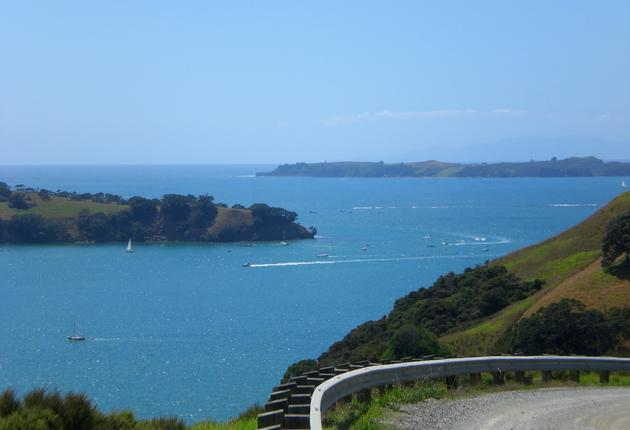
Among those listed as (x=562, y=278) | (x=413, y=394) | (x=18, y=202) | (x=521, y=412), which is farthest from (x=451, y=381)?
(x=18, y=202)

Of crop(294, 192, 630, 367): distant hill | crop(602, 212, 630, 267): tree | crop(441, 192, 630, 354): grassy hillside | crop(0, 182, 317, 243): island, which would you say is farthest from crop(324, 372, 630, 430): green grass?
crop(0, 182, 317, 243): island

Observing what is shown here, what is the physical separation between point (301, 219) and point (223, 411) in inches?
4752

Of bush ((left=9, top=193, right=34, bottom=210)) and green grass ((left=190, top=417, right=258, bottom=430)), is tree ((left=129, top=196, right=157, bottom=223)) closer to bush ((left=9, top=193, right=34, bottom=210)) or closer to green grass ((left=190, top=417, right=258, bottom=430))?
bush ((left=9, top=193, right=34, bottom=210))

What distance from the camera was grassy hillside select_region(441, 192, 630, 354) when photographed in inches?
1073

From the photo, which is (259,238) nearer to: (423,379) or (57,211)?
(57,211)

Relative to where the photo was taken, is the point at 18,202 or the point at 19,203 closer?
the point at 19,203

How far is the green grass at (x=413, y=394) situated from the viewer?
328 inches

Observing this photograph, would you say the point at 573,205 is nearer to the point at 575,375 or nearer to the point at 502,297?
the point at 502,297

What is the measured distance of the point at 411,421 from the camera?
8.87 m

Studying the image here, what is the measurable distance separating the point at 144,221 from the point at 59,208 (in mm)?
13108

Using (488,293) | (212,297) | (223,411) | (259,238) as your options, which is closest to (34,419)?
(223,411)

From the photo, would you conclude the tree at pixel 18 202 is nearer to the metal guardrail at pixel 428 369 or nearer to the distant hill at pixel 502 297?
the distant hill at pixel 502 297

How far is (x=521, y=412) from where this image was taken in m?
9.60

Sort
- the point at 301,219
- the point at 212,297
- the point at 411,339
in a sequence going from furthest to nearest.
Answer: the point at 301,219 → the point at 212,297 → the point at 411,339
